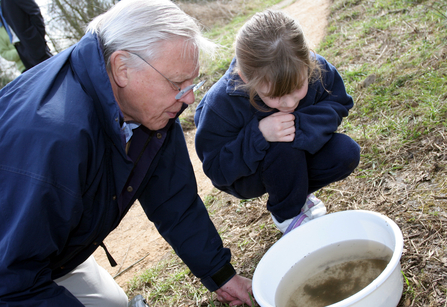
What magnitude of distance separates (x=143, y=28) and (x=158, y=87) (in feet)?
0.72

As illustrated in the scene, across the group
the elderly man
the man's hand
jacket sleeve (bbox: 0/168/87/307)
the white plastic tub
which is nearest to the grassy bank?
the man's hand

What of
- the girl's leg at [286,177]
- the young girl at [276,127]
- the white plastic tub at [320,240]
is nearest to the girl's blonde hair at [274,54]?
the young girl at [276,127]

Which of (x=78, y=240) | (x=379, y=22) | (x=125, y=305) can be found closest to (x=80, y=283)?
(x=125, y=305)

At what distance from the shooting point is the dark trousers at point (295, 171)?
185cm

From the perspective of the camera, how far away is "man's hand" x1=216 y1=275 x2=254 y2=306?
175cm

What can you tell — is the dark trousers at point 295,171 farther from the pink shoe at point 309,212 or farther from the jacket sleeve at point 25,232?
the jacket sleeve at point 25,232

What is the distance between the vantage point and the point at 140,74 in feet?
4.82

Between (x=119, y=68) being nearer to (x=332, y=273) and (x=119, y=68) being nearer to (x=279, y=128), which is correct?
(x=279, y=128)

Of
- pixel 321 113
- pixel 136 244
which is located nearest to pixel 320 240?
pixel 321 113

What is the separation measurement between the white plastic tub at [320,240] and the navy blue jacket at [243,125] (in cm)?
36

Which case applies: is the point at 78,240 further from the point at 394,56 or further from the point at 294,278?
the point at 394,56

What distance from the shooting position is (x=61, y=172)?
1.22 metres

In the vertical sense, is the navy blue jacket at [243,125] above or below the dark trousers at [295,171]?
above

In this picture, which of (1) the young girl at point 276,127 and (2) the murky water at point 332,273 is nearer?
(2) the murky water at point 332,273
